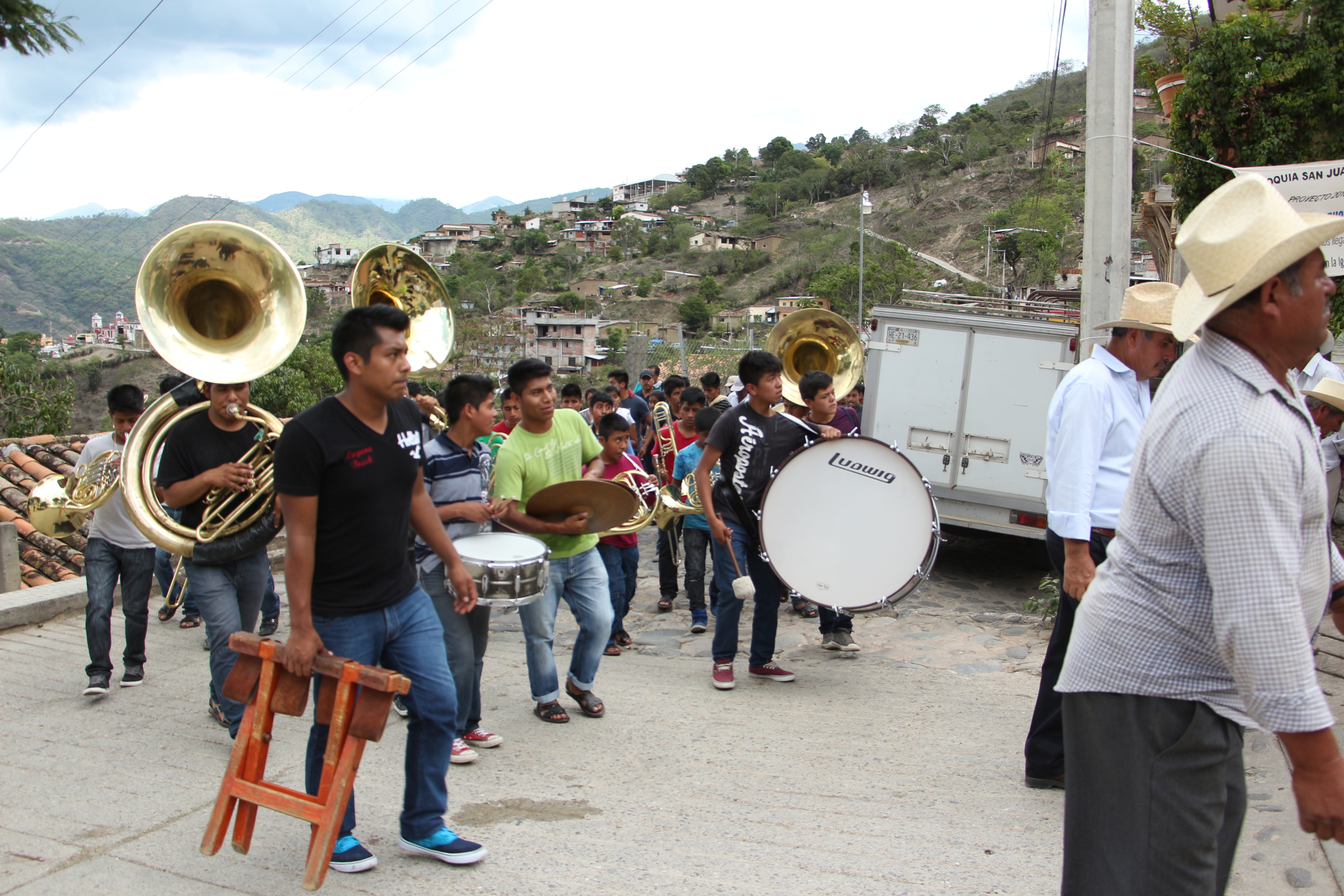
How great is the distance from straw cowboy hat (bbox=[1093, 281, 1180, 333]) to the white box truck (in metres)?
5.39

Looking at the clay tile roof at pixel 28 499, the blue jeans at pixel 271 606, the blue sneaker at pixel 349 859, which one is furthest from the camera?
the clay tile roof at pixel 28 499

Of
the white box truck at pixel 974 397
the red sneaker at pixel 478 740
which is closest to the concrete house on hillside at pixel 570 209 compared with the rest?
the white box truck at pixel 974 397

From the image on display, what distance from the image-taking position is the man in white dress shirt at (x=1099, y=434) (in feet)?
12.6

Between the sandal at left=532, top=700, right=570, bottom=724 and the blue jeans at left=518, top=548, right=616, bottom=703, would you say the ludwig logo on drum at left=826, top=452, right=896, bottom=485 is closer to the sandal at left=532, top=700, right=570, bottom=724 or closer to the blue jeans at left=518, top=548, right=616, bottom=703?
the blue jeans at left=518, top=548, right=616, bottom=703

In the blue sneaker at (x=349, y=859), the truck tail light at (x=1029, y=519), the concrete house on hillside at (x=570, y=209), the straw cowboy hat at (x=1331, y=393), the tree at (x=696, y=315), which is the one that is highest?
the concrete house on hillside at (x=570, y=209)

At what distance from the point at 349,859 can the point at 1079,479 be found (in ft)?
10.4

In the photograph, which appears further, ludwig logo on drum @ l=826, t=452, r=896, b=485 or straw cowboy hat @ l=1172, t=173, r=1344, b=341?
ludwig logo on drum @ l=826, t=452, r=896, b=485

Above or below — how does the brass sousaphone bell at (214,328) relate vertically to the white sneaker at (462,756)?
above

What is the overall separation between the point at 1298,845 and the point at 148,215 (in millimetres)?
164281

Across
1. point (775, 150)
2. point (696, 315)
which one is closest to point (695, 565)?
point (696, 315)

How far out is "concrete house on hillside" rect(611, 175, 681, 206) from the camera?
179250 millimetres

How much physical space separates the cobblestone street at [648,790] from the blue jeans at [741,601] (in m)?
0.26

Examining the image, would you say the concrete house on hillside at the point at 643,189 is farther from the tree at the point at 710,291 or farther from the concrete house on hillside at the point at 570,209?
the tree at the point at 710,291

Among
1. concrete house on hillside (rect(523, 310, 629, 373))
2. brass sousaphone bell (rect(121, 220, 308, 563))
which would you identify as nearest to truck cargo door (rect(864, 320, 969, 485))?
brass sousaphone bell (rect(121, 220, 308, 563))
